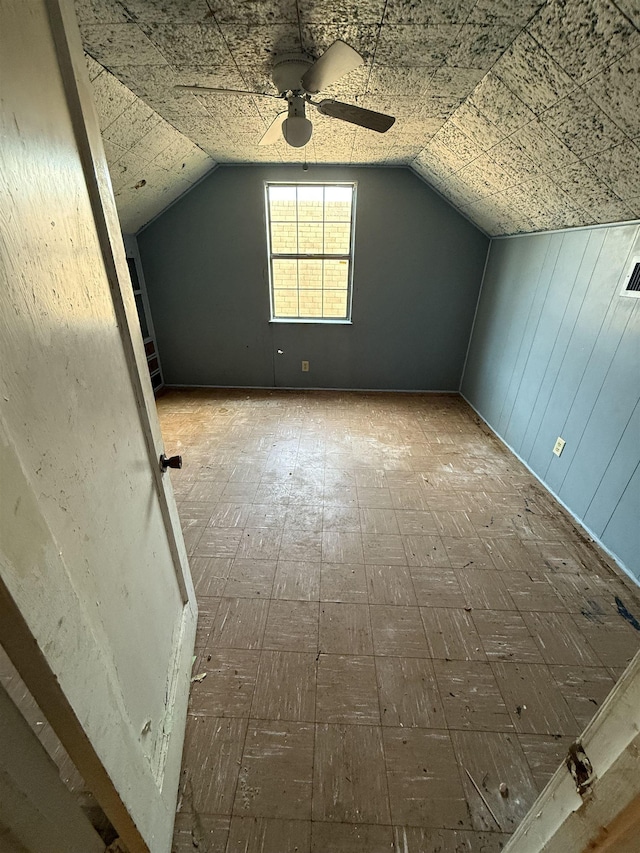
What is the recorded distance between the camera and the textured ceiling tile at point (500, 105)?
174 cm

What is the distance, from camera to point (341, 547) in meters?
2.10

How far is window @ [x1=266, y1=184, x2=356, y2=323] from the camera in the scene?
3688 mm

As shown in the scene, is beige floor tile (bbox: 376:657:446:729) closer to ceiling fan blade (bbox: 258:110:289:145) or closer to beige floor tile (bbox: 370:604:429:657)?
beige floor tile (bbox: 370:604:429:657)

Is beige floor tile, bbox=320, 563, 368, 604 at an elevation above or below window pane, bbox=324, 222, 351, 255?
below

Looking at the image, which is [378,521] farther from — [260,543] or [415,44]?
[415,44]

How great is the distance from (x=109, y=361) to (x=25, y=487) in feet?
1.52

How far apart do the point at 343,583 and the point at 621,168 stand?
95.5 inches

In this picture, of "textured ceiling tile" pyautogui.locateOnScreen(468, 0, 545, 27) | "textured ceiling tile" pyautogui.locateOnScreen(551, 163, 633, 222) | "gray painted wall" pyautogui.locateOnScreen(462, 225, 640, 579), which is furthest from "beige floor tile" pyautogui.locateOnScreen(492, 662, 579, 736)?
"textured ceiling tile" pyautogui.locateOnScreen(468, 0, 545, 27)

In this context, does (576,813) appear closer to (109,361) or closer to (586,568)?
(109,361)

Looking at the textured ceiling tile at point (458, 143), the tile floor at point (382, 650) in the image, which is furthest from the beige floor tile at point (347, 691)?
the textured ceiling tile at point (458, 143)

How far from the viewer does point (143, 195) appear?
10.2 feet

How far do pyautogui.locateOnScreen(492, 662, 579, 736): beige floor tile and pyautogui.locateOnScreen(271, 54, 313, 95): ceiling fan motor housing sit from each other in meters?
2.87

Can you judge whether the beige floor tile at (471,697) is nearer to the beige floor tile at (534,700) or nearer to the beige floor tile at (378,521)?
the beige floor tile at (534,700)

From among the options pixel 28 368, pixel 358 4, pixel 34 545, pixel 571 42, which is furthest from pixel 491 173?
pixel 34 545
